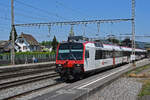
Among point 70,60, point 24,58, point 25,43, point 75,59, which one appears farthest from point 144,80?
point 25,43

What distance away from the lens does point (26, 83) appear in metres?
14.6

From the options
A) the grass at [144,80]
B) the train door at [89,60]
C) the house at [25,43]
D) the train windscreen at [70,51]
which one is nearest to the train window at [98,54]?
the train door at [89,60]

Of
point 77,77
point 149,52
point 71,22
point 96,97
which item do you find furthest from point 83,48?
point 149,52

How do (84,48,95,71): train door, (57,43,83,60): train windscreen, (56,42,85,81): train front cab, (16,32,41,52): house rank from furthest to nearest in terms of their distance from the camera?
1. (16,32,41,52): house
2. (84,48,95,71): train door
3. (57,43,83,60): train windscreen
4. (56,42,85,81): train front cab

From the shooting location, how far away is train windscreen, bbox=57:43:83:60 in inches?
588

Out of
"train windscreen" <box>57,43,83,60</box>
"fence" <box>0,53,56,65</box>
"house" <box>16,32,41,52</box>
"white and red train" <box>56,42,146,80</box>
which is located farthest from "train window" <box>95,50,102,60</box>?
"house" <box>16,32,41,52</box>

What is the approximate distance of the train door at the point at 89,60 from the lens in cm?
1512

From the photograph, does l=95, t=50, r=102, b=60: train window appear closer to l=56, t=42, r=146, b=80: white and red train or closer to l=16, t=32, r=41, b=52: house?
l=56, t=42, r=146, b=80: white and red train

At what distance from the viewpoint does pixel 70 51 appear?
49.9 feet

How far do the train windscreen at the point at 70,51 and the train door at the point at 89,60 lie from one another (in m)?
0.50

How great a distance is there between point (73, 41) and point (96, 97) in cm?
664

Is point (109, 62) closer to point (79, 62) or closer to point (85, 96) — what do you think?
point (79, 62)

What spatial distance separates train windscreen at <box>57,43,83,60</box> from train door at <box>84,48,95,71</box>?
50 centimetres

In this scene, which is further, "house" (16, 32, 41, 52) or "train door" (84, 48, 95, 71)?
"house" (16, 32, 41, 52)
